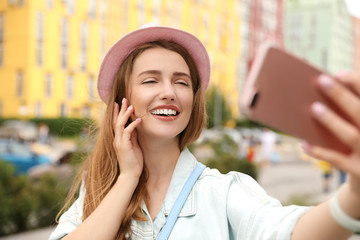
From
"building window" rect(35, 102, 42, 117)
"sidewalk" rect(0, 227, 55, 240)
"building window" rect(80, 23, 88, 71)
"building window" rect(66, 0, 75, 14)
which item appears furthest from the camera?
"building window" rect(80, 23, 88, 71)

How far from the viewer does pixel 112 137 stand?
1.91 metres

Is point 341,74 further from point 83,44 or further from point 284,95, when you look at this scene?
point 83,44

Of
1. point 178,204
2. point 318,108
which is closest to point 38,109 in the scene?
point 178,204

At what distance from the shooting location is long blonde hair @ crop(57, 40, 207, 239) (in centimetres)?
182

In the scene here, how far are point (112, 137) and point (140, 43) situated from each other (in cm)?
42

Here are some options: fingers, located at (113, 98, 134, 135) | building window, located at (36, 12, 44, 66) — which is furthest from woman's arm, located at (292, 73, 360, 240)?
building window, located at (36, 12, 44, 66)

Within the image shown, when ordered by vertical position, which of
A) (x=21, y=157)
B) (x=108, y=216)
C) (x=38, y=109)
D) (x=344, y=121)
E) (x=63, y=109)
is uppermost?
(x=344, y=121)

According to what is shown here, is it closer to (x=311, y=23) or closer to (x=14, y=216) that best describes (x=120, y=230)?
(x=14, y=216)

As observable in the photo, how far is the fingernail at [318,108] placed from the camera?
0.85m

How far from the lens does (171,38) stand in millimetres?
1883

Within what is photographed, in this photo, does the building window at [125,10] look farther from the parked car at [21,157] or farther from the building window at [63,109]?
the parked car at [21,157]

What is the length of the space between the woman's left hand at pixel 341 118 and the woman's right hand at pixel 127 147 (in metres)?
0.97

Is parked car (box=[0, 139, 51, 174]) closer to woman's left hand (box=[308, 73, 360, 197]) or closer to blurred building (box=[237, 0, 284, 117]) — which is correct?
woman's left hand (box=[308, 73, 360, 197])

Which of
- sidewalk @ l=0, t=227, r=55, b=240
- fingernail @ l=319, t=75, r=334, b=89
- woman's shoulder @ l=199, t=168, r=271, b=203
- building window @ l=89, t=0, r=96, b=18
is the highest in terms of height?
building window @ l=89, t=0, r=96, b=18
